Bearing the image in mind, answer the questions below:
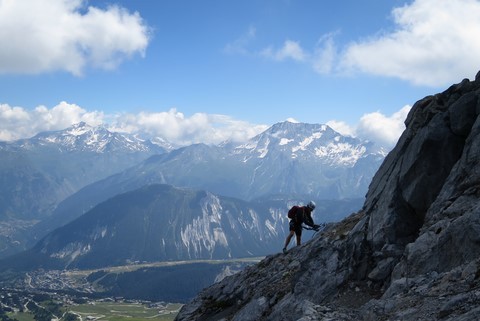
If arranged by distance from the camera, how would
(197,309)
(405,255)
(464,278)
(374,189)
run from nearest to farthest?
(464,278)
(405,255)
(374,189)
(197,309)

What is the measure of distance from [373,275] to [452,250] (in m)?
5.99

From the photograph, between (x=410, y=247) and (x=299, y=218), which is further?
(x=299, y=218)

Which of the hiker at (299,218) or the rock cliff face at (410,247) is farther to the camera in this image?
the hiker at (299,218)

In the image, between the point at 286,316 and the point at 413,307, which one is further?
the point at 286,316

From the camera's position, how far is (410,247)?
21.4 metres

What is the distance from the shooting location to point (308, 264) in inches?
1155

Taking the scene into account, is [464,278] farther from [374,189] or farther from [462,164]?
[374,189]

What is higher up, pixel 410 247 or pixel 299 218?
pixel 299 218

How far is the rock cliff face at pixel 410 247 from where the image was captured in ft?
54.6

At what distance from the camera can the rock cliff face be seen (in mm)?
16656

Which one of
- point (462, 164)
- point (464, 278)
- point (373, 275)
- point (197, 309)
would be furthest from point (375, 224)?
point (197, 309)

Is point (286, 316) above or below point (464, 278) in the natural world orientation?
below

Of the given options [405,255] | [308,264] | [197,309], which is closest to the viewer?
[405,255]

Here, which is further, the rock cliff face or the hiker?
the hiker
